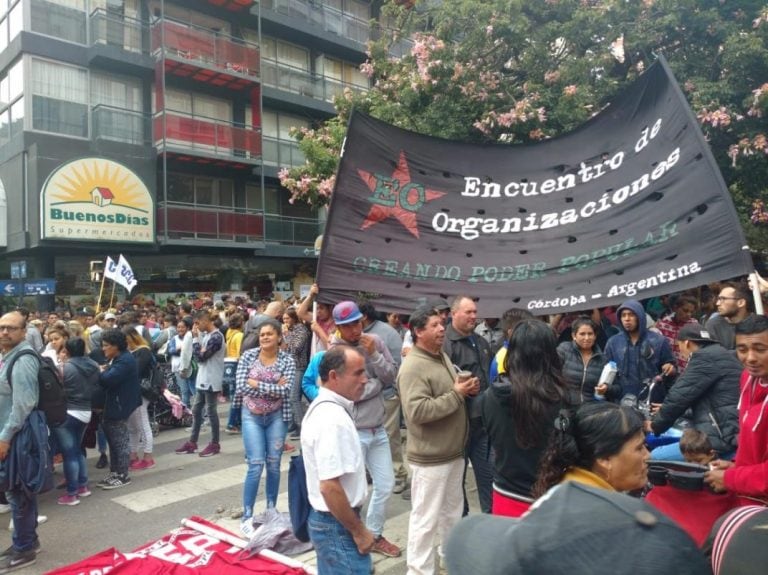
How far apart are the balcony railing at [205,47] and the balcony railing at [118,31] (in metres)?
0.44

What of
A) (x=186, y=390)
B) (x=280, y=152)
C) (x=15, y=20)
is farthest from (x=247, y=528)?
(x=280, y=152)

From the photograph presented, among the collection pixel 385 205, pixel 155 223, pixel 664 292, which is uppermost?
pixel 155 223

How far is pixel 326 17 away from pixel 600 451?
83.9 feet

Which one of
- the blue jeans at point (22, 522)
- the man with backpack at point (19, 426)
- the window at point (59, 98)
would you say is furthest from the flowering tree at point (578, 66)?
the window at point (59, 98)

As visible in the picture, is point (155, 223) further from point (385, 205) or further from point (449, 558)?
point (449, 558)

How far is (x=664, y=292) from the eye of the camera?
3457mm

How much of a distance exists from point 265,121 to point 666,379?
2098cm

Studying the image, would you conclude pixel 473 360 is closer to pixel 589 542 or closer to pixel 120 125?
pixel 589 542

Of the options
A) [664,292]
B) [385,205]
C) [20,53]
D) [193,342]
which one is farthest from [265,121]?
[664,292]

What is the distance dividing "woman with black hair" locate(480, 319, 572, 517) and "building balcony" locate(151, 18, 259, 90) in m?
19.6

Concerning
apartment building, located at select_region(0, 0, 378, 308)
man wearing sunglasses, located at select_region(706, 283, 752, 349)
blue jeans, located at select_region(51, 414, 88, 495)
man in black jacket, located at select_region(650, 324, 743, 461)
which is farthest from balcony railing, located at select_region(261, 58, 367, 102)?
man in black jacket, located at select_region(650, 324, 743, 461)

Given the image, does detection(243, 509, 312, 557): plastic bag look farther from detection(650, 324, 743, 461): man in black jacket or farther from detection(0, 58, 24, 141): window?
detection(0, 58, 24, 141): window

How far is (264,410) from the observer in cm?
468

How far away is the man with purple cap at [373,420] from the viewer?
414 cm
